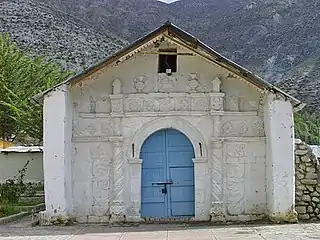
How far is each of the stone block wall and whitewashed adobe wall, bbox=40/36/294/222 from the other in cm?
79

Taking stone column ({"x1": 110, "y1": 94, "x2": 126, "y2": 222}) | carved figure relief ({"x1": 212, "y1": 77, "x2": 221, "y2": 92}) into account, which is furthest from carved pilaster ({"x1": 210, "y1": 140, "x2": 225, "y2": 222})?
stone column ({"x1": 110, "y1": 94, "x2": 126, "y2": 222})

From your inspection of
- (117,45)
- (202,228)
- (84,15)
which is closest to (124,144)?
(202,228)

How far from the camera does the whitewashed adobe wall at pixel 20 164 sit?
1927cm

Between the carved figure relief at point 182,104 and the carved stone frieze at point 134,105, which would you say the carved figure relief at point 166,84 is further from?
the carved stone frieze at point 134,105

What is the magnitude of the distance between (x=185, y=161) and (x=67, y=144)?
287 centimetres

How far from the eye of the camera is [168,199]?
13.5 meters

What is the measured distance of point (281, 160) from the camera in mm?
12773

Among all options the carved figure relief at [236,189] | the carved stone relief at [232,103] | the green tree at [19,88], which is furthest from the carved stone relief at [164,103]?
the green tree at [19,88]

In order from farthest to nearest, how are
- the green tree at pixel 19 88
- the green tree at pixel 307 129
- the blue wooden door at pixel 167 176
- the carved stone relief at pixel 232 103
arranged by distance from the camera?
the green tree at pixel 307 129 → the green tree at pixel 19 88 → the carved stone relief at pixel 232 103 → the blue wooden door at pixel 167 176

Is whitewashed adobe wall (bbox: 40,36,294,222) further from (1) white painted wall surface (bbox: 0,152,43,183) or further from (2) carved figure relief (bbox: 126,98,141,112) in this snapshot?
(1) white painted wall surface (bbox: 0,152,43,183)

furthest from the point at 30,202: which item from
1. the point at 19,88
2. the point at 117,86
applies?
the point at 19,88

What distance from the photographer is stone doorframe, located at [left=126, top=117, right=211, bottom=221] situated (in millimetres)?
13352

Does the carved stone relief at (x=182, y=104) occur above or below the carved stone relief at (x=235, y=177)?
above

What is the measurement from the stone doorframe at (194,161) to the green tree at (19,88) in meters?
10.0
